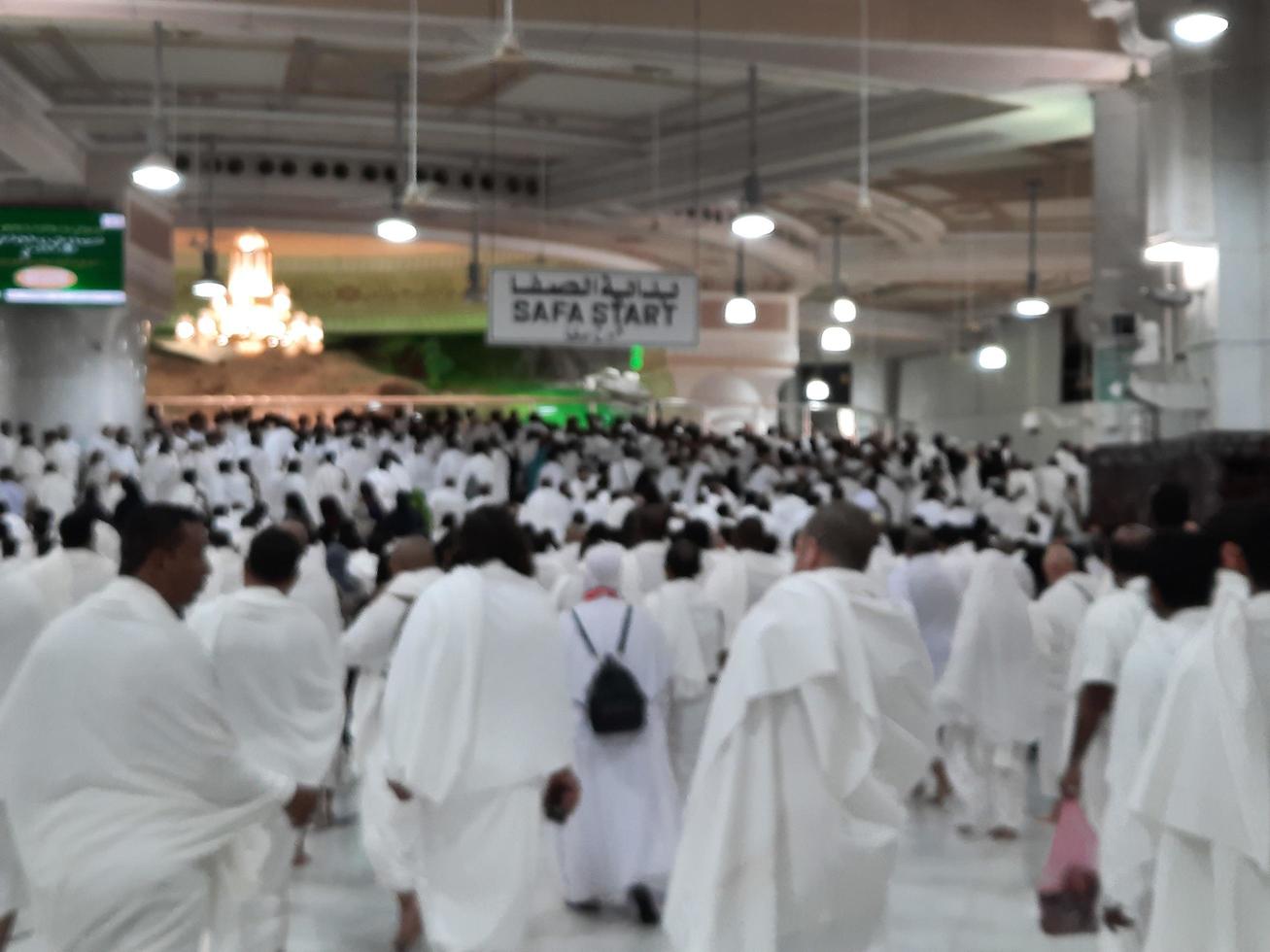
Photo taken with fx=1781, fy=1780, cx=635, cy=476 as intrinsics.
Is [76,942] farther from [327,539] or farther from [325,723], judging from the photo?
[327,539]

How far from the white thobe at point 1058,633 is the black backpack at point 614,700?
2.25 meters

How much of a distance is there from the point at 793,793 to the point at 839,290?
747 inches

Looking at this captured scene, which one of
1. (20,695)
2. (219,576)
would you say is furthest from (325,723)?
(219,576)

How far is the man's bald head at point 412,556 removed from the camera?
7160mm

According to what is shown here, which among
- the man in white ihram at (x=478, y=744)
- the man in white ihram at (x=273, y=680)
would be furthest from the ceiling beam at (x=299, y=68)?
the man in white ihram at (x=478, y=744)

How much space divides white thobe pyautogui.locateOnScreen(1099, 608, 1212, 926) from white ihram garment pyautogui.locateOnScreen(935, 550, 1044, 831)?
3987mm

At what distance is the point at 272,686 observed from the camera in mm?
5293

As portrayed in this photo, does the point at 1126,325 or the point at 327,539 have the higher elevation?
the point at 1126,325

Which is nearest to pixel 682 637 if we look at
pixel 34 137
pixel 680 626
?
pixel 680 626

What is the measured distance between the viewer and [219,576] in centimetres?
955

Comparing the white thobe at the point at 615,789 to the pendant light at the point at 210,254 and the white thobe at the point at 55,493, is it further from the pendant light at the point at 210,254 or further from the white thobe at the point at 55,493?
the pendant light at the point at 210,254

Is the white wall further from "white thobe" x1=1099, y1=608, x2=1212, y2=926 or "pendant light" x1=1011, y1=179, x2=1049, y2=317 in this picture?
"white thobe" x1=1099, y1=608, x2=1212, y2=926

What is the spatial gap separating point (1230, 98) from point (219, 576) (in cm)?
861

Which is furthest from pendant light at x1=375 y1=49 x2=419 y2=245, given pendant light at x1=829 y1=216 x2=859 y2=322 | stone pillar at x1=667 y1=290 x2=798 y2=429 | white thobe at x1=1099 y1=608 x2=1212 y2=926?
stone pillar at x1=667 y1=290 x2=798 y2=429
